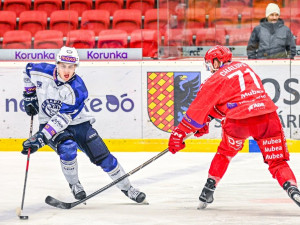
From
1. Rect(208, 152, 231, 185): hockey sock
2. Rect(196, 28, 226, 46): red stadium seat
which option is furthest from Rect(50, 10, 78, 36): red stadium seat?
Rect(208, 152, 231, 185): hockey sock

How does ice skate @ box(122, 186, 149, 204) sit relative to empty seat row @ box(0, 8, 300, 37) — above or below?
below

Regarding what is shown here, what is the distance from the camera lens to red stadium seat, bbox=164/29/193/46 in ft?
26.6

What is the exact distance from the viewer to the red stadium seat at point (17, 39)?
827 centimetres

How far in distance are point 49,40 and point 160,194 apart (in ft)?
10.7

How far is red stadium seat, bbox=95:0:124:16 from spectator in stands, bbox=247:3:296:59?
67.0 inches

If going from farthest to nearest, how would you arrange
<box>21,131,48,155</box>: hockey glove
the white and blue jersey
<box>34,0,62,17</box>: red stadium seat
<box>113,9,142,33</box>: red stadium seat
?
<box>34,0,62,17</box>: red stadium seat → <box>113,9,142,33</box>: red stadium seat → the white and blue jersey → <box>21,131,48,155</box>: hockey glove

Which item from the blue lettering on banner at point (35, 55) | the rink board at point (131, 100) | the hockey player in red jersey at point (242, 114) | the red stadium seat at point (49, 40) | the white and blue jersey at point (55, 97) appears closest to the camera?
the hockey player in red jersey at point (242, 114)

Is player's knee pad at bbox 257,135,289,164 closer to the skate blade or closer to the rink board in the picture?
the skate blade

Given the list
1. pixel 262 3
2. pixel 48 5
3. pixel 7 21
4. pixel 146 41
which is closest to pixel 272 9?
pixel 262 3

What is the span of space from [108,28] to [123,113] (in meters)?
1.10

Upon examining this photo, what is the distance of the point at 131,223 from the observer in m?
4.38

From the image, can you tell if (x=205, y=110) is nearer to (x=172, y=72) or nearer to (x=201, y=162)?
(x=201, y=162)

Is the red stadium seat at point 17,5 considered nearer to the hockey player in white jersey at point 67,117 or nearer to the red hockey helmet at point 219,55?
the hockey player in white jersey at point 67,117

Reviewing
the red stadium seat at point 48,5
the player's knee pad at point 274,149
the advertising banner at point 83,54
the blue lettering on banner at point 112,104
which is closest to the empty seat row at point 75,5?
the red stadium seat at point 48,5
